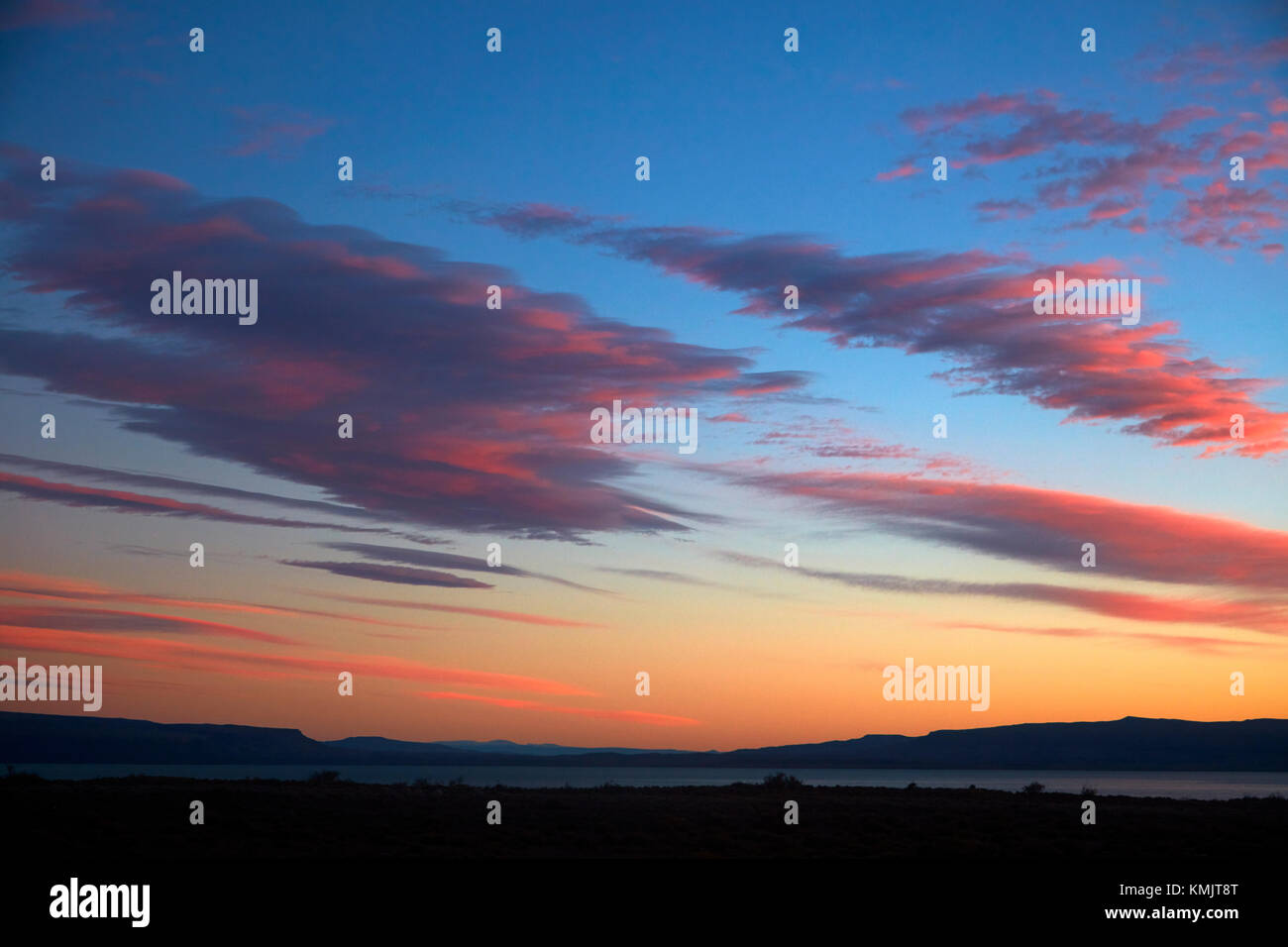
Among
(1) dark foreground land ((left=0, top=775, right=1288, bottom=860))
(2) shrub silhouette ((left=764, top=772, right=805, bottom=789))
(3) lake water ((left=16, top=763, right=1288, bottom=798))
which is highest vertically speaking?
(1) dark foreground land ((left=0, top=775, right=1288, bottom=860))

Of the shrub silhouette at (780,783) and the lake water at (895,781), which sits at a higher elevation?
the shrub silhouette at (780,783)

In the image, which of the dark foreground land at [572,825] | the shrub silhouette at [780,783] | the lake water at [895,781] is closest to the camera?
the dark foreground land at [572,825]

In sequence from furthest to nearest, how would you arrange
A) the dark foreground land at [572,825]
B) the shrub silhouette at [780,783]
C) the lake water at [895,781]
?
1. the lake water at [895,781]
2. the shrub silhouette at [780,783]
3. the dark foreground land at [572,825]

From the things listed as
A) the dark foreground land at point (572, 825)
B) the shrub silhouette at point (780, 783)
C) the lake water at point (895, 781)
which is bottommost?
the lake water at point (895, 781)

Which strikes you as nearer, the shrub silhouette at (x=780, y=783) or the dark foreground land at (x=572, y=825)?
the dark foreground land at (x=572, y=825)

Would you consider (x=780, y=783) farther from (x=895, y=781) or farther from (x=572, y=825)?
(x=895, y=781)

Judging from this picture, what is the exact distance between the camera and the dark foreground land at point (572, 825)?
76.0 ft

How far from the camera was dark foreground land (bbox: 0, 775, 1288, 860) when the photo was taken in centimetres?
2316

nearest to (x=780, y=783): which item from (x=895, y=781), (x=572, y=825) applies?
(x=572, y=825)

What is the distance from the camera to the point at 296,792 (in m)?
31.3
